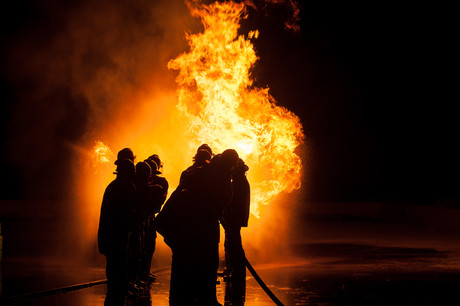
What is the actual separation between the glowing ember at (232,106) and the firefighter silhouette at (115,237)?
26.2 ft

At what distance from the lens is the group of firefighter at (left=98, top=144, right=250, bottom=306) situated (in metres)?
6.76

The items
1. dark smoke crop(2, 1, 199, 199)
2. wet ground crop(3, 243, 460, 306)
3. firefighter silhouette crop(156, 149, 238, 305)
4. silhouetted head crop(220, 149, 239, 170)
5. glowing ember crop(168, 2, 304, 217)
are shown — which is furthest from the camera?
dark smoke crop(2, 1, 199, 199)

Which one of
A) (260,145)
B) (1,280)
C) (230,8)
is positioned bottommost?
(1,280)

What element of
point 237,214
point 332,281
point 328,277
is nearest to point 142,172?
point 237,214

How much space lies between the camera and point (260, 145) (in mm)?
16797

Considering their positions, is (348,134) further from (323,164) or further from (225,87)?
(225,87)

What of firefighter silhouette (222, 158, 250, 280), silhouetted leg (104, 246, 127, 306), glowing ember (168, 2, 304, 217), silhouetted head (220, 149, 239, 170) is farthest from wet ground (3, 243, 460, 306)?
glowing ember (168, 2, 304, 217)

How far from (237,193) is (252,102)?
6.27m

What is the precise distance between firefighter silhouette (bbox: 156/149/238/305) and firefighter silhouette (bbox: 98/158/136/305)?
1715 mm

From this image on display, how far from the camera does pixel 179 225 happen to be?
22.1 ft

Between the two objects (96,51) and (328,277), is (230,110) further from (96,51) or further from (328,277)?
(96,51)

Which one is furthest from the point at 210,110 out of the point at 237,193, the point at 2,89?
the point at 2,89

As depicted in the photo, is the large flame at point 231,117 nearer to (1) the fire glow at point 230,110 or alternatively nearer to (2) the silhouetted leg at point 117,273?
(1) the fire glow at point 230,110

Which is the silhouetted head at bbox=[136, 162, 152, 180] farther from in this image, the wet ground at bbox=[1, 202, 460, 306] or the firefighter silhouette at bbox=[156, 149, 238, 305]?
the firefighter silhouette at bbox=[156, 149, 238, 305]
